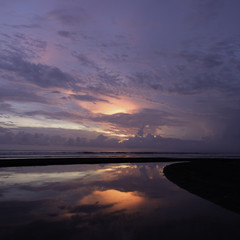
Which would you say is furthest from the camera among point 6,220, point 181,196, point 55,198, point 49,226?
point 181,196

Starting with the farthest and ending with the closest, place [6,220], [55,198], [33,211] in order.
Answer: [55,198]
[33,211]
[6,220]

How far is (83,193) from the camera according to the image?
49.5 feet

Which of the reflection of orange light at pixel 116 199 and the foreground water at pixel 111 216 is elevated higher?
the foreground water at pixel 111 216

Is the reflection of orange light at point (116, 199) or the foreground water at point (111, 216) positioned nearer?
the foreground water at point (111, 216)

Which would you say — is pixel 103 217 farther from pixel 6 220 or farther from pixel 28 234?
pixel 6 220

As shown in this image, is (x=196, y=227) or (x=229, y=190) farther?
(x=229, y=190)

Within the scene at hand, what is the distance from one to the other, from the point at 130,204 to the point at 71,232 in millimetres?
4987

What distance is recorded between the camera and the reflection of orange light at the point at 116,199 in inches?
470

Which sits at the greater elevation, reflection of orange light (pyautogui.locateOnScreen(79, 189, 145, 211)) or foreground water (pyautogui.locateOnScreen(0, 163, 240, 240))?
foreground water (pyautogui.locateOnScreen(0, 163, 240, 240))

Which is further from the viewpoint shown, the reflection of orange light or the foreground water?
the reflection of orange light

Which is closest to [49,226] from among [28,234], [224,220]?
[28,234]

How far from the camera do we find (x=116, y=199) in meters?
13.6

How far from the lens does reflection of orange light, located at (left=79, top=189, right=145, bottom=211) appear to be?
11930 millimetres

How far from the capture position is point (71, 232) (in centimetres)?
808
